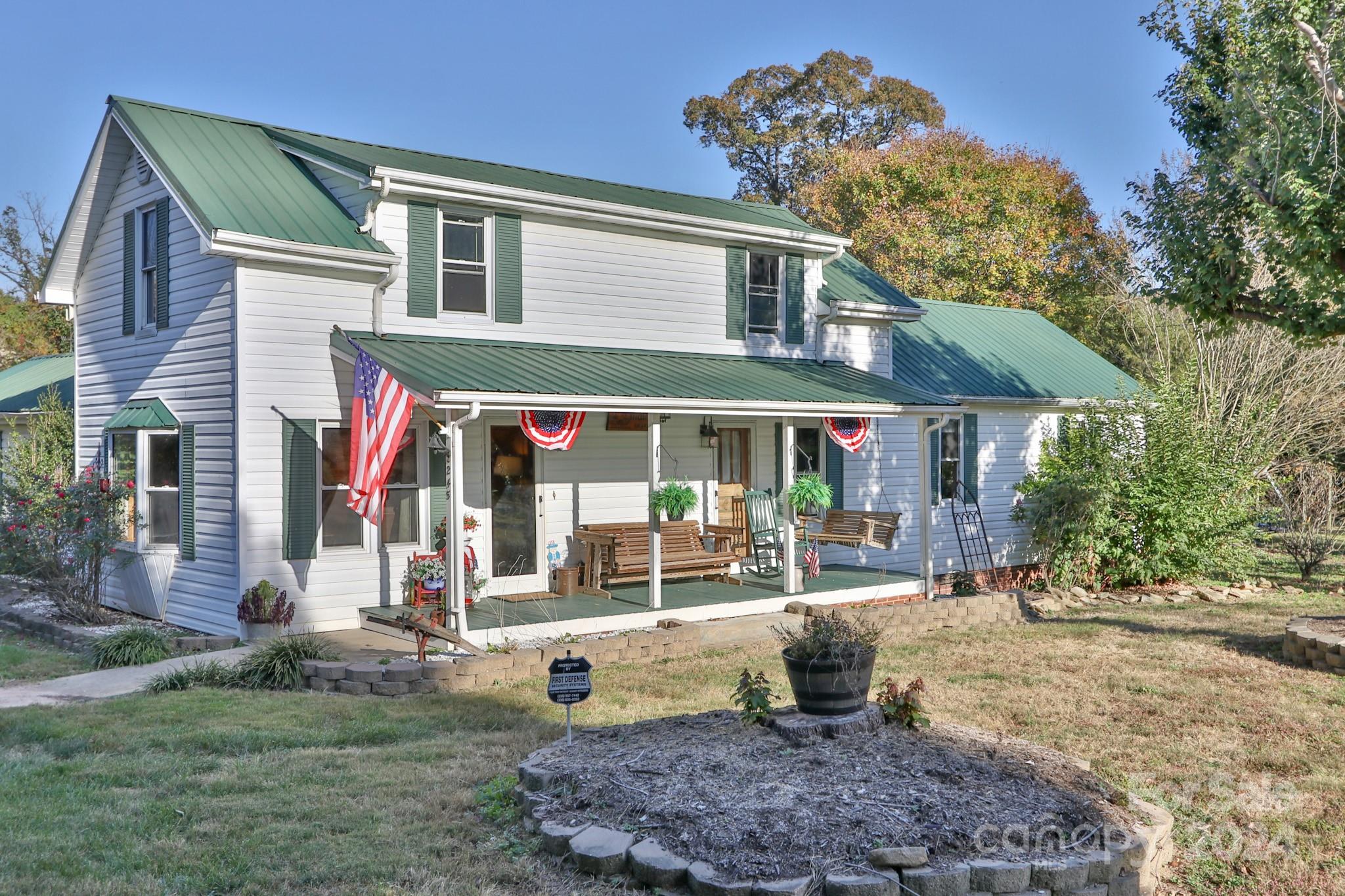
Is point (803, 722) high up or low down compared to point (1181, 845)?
up

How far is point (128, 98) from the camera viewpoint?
42.8 ft

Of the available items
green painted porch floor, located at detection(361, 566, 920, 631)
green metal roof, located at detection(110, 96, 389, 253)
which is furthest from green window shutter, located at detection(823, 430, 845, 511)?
green metal roof, located at detection(110, 96, 389, 253)

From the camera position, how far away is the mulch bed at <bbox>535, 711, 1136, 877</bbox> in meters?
4.97

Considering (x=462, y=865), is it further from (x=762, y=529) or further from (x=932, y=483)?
(x=932, y=483)

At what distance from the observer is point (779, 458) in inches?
620

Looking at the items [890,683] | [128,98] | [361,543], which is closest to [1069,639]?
[890,683]

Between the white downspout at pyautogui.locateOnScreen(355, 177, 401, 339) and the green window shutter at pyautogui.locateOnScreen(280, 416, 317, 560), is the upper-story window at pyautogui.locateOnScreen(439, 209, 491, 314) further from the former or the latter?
the green window shutter at pyautogui.locateOnScreen(280, 416, 317, 560)

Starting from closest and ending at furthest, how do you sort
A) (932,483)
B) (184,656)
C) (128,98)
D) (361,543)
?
(184,656) → (361,543) → (128,98) → (932,483)

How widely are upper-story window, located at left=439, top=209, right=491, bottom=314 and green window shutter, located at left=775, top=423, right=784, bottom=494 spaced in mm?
4798

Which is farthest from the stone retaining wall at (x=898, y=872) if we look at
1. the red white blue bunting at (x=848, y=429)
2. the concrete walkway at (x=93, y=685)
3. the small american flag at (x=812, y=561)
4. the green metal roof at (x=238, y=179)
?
the small american flag at (x=812, y=561)

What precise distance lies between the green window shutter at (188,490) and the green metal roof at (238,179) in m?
2.50

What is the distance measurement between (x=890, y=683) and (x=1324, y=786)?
2.79 metres

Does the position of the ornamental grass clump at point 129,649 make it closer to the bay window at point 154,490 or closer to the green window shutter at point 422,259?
the bay window at point 154,490

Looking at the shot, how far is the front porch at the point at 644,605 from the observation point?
37.0 feet
